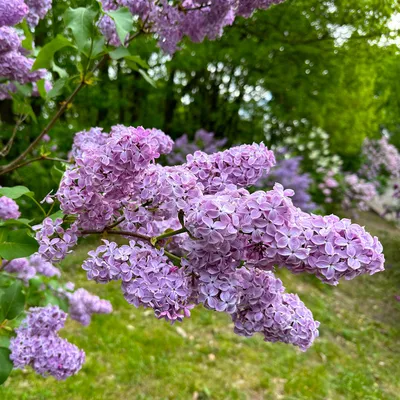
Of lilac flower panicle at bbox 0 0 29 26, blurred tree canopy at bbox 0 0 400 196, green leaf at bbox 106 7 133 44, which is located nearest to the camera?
lilac flower panicle at bbox 0 0 29 26

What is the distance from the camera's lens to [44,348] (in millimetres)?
1774

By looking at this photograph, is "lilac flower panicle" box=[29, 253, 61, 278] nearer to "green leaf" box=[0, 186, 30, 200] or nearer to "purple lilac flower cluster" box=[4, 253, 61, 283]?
"purple lilac flower cluster" box=[4, 253, 61, 283]

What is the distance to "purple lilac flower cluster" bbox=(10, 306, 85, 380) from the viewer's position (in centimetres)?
172

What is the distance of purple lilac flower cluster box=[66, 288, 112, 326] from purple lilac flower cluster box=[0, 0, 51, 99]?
1435 mm

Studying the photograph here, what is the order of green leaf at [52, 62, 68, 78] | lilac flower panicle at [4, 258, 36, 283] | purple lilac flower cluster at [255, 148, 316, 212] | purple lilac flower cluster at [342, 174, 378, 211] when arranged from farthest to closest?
1. purple lilac flower cluster at [342, 174, 378, 211]
2. purple lilac flower cluster at [255, 148, 316, 212]
3. lilac flower panicle at [4, 258, 36, 283]
4. green leaf at [52, 62, 68, 78]

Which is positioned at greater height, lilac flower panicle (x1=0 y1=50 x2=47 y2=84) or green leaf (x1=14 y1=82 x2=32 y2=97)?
green leaf (x1=14 y1=82 x2=32 y2=97)

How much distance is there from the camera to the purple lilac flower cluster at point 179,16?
1835 millimetres

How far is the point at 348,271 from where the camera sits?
3.06ft

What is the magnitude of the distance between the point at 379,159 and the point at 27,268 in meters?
13.2

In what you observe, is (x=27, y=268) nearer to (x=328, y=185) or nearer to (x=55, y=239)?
(x=55, y=239)

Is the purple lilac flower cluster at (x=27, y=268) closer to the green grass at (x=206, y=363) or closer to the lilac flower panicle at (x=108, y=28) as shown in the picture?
the green grass at (x=206, y=363)

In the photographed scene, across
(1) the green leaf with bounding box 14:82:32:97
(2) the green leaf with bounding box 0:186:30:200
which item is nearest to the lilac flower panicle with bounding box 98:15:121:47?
(1) the green leaf with bounding box 14:82:32:97

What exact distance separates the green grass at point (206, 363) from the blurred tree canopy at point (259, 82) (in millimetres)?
1996

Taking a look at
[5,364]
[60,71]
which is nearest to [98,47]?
[60,71]
